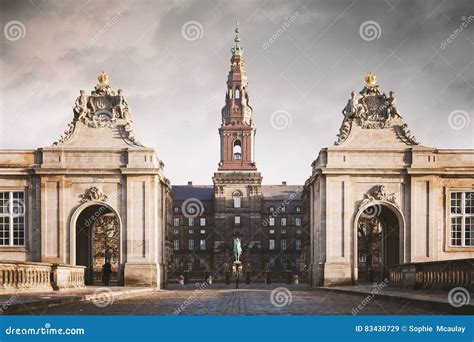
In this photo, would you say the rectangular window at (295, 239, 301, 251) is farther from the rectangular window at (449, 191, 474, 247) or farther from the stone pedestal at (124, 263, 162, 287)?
the stone pedestal at (124, 263, 162, 287)

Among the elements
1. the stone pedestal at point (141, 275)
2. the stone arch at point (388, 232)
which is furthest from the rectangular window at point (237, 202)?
the stone pedestal at point (141, 275)

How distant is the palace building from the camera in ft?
383

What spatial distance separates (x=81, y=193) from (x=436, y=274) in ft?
70.9

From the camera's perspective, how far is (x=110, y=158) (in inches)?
1597

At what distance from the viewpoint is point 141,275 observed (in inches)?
1564

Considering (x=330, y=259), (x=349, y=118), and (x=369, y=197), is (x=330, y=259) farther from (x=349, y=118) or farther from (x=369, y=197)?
(x=349, y=118)

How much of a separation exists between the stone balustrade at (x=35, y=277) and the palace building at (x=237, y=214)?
8557 cm

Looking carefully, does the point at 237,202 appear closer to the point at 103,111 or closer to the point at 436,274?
the point at 103,111

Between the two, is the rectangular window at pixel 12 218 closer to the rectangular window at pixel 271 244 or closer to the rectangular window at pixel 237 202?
the rectangular window at pixel 237 202

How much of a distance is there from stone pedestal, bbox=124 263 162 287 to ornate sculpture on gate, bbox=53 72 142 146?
6550 mm

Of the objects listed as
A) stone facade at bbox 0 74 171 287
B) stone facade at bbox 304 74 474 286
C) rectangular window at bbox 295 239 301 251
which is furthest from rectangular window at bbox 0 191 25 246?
rectangular window at bbox 295 239 301 251

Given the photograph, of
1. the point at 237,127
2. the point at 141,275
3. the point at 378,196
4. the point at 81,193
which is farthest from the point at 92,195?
the point at 237,127

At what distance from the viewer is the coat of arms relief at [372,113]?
1624 inches

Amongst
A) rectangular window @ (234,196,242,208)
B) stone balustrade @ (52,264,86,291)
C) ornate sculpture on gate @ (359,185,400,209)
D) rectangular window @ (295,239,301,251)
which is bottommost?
rectangular window @ (295,239,301,251)
